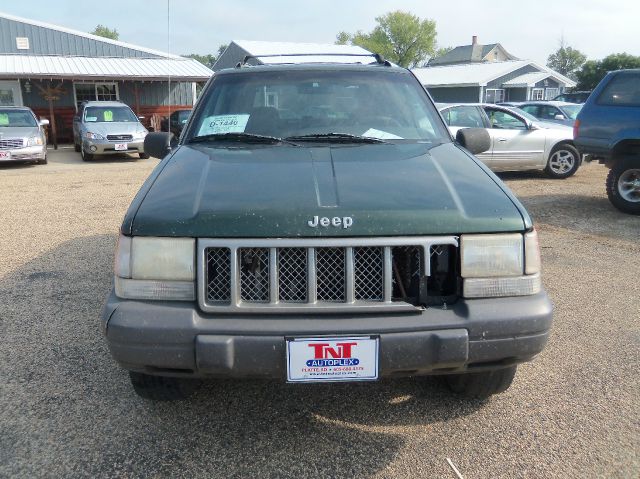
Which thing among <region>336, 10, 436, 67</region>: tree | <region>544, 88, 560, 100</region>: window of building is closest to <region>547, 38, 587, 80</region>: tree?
<region>336, 10, 436, 67</region>: tree

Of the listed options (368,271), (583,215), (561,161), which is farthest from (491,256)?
(561,161)

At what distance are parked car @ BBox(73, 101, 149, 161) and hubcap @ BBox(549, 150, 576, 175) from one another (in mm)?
9680

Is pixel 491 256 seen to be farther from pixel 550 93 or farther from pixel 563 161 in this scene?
pixel 550 93

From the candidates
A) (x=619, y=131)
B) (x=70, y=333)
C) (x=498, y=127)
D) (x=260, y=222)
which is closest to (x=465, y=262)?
(x=260, y=222)

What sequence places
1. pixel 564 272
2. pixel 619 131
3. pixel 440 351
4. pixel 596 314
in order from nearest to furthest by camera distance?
pixel 440 351
pixel 596 314
pixel 564 272
pixel 619 131

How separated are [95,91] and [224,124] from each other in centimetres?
2127

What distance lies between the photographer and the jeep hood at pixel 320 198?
7.38 feet

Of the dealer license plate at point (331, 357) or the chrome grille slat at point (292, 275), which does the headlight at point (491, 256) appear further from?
the chrome grille slat at point (292, 275)

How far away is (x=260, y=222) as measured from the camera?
2.24 meters

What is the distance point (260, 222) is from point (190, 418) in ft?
3.75

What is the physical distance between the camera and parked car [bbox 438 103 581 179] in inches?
411

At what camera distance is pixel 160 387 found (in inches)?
105

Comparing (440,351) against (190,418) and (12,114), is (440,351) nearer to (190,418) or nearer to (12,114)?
(190,418)

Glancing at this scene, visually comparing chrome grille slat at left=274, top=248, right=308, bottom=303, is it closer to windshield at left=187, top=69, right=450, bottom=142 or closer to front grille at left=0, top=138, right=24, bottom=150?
windshield at left=187, top=69, right=450, bottom=142
